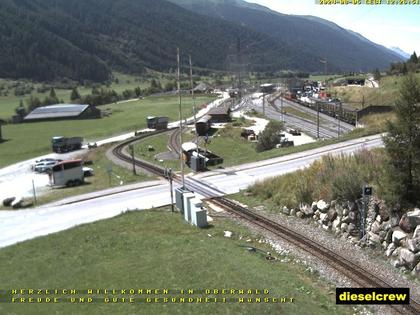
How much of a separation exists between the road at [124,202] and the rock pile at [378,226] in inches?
498

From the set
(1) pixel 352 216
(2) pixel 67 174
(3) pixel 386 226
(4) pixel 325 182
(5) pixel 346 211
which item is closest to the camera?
(3) pixel 386 226

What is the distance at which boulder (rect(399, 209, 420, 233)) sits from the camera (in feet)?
73.0

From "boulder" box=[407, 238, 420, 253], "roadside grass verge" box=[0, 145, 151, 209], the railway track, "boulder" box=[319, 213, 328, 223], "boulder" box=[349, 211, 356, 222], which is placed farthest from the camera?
"roadside grass verge" box=[0, 145, 151, 209]

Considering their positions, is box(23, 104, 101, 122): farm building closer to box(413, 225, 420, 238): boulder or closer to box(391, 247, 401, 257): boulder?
box(391, 247, 401, 257): boulder

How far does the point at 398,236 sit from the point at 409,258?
1581 millimetres

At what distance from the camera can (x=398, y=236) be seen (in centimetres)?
2258

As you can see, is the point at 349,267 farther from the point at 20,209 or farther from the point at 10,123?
the point at 10,123

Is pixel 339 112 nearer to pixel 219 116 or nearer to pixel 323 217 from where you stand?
pixel 219 116

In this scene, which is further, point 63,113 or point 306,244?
point 63,113

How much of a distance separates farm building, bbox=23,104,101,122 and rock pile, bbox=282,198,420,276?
128 m

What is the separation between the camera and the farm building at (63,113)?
5714 inches

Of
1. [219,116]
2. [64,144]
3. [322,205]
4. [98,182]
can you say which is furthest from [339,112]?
[322,205]

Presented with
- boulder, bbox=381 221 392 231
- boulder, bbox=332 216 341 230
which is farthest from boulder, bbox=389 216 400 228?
boulder, bbox=332 216 341 230

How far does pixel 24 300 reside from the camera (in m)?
19.9
